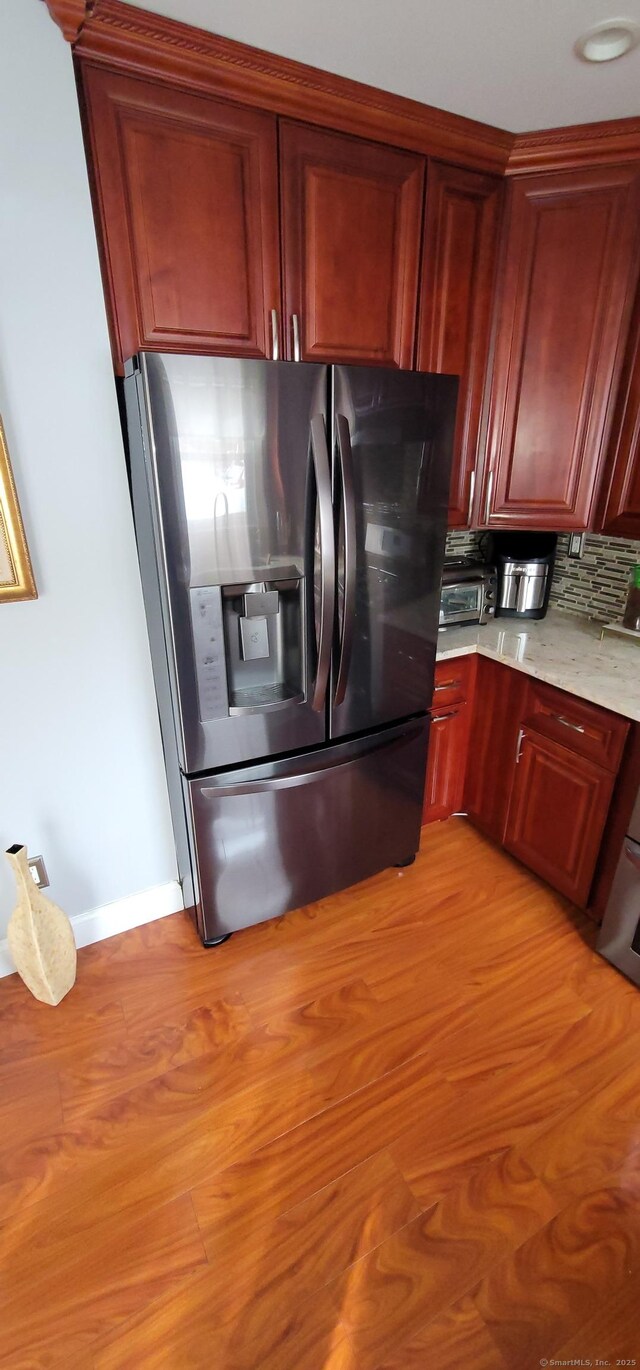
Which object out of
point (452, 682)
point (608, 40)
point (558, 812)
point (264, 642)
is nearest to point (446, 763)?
point (452, 682)

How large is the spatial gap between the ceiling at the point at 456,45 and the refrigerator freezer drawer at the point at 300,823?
65.1 inches

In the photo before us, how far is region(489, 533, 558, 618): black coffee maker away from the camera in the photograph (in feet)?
7.50

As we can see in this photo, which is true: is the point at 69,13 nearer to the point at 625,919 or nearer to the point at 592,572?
the point at 592,572

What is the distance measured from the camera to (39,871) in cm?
177

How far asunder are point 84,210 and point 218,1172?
2151 mm

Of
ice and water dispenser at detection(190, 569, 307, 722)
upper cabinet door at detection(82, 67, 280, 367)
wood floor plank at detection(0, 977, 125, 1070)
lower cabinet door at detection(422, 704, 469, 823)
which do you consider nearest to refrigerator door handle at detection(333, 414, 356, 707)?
ice and water dispenser at detection(190, 569, 307, 722)

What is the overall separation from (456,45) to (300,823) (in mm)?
1926

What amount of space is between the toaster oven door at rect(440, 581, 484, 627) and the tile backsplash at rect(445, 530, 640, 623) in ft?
0.68

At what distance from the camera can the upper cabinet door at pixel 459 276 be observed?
172 centimetres

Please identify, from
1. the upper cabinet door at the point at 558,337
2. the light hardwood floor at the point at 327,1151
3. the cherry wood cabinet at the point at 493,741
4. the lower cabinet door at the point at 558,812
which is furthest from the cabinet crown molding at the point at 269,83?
the light hardwood floor at the point at 327,1151

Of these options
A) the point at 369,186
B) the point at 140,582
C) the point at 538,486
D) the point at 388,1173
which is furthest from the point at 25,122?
the point at 388,1173

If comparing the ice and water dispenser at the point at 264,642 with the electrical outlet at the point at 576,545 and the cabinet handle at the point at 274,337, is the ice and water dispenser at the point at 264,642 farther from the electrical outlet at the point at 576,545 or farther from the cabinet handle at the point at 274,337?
the electrical outlet at the point at 576,545

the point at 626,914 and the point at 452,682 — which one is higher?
the point at 452,682

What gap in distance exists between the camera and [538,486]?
6.67 feet
